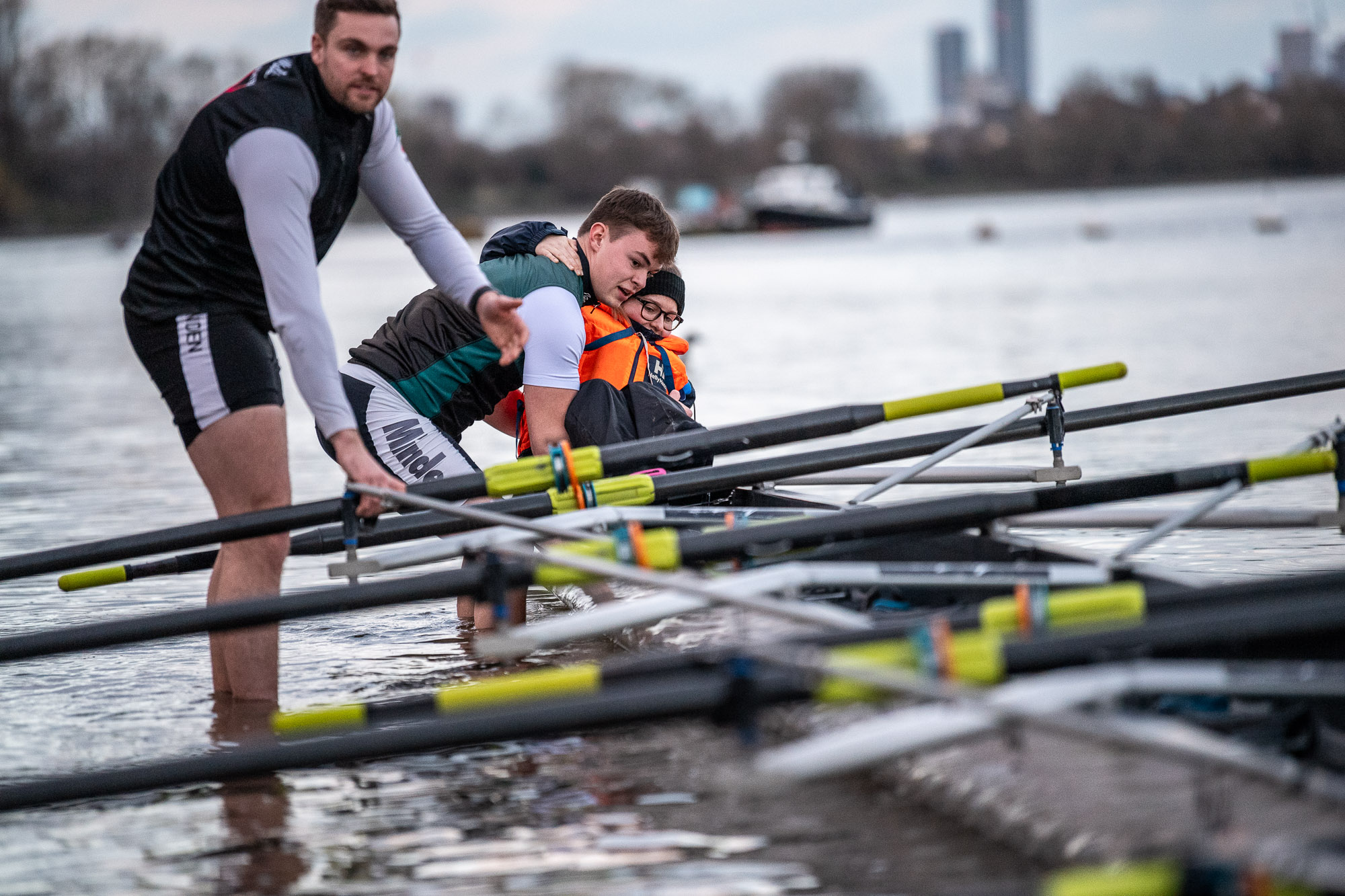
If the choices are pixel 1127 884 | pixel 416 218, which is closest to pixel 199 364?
pixel 416 218

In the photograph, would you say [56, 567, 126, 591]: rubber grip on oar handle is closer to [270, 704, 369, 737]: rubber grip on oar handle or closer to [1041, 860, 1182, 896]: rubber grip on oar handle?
[270, 704, 369, 737]: rubber grip on oar handle

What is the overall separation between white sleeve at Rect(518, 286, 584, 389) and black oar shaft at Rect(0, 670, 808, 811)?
190 cm

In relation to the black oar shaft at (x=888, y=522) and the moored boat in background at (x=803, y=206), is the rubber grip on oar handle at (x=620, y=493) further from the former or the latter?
the moored boat in background at (x=803, y=206)

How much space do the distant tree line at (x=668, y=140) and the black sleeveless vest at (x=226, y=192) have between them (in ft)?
301

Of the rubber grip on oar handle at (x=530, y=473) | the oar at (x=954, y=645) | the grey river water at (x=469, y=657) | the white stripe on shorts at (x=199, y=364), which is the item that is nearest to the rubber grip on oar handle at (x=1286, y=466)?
the oar at (x=954, y=645)

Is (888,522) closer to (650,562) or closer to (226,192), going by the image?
(650,562)

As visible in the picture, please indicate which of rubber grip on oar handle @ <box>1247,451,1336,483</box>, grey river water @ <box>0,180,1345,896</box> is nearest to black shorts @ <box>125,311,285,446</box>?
grey river water @ <box>0,180,1345,896</box>

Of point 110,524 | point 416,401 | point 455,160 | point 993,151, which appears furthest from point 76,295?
point 993,151

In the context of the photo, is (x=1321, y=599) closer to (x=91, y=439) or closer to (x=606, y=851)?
(x=606, y=851)

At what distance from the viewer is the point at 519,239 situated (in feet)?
15.7

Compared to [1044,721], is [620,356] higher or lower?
higher

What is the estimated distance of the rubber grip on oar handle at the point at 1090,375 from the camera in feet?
16.1

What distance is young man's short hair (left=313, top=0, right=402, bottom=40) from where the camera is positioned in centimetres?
347

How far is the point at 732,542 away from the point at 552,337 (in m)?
1.20
